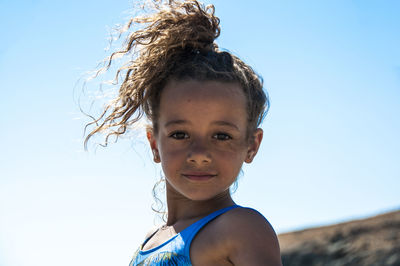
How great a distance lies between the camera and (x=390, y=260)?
1404 centimetres

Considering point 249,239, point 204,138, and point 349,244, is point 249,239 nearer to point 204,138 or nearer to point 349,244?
point 204,138

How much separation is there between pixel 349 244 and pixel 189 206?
45.6ft

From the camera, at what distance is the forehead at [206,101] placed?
237 cm

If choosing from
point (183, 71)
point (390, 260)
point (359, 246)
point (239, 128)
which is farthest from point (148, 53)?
point (359, 246)

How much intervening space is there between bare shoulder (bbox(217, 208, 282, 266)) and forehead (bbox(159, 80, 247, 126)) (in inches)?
18.0

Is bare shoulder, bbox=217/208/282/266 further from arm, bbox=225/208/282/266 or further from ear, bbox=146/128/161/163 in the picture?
ear, bbox=146/128/161/163

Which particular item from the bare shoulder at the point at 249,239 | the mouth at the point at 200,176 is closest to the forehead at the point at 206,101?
the mouth at the point at 200,176

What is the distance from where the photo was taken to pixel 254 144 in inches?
104

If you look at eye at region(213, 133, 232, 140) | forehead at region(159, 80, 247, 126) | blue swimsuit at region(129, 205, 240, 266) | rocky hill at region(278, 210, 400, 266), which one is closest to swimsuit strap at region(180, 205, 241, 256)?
blue swimsuit at region(129, 205, 240, 266)

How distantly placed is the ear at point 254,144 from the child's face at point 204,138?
0.09m

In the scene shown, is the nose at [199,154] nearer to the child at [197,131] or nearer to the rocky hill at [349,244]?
the child at [197,131]

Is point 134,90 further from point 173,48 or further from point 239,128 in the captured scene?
point 239,128

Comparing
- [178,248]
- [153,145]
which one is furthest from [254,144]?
[178,248]

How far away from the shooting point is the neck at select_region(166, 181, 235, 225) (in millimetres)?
2469
